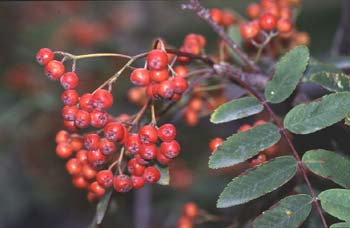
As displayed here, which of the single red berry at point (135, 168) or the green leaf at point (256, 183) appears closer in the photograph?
the green leaf at point (256, 183)

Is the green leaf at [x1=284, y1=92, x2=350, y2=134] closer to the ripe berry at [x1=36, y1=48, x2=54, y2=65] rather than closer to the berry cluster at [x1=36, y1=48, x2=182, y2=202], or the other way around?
the berry cluster at [x1=36, y1=48, x2=182, y2=202]

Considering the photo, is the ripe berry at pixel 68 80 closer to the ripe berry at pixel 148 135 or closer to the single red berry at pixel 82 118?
the single red berry at pixel 82 118

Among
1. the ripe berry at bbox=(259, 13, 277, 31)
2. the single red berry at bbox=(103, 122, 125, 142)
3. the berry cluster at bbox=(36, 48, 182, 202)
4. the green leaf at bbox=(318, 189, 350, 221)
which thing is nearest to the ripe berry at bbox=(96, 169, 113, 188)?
the berry cluster at bbox=(36, 48, 182, 202)

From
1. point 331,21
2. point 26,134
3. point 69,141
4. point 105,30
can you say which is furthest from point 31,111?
point 331,21

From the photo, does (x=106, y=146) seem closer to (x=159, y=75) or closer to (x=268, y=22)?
(x=159, y=75)

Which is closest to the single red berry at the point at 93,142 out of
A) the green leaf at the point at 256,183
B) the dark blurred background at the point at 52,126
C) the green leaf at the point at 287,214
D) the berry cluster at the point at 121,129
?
the berry cluster at the point at 121,129

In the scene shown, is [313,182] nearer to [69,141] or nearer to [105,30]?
[69,141]

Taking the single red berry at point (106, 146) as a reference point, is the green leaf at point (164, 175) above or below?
below

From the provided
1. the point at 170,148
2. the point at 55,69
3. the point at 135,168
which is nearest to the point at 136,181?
the point at 135,168
